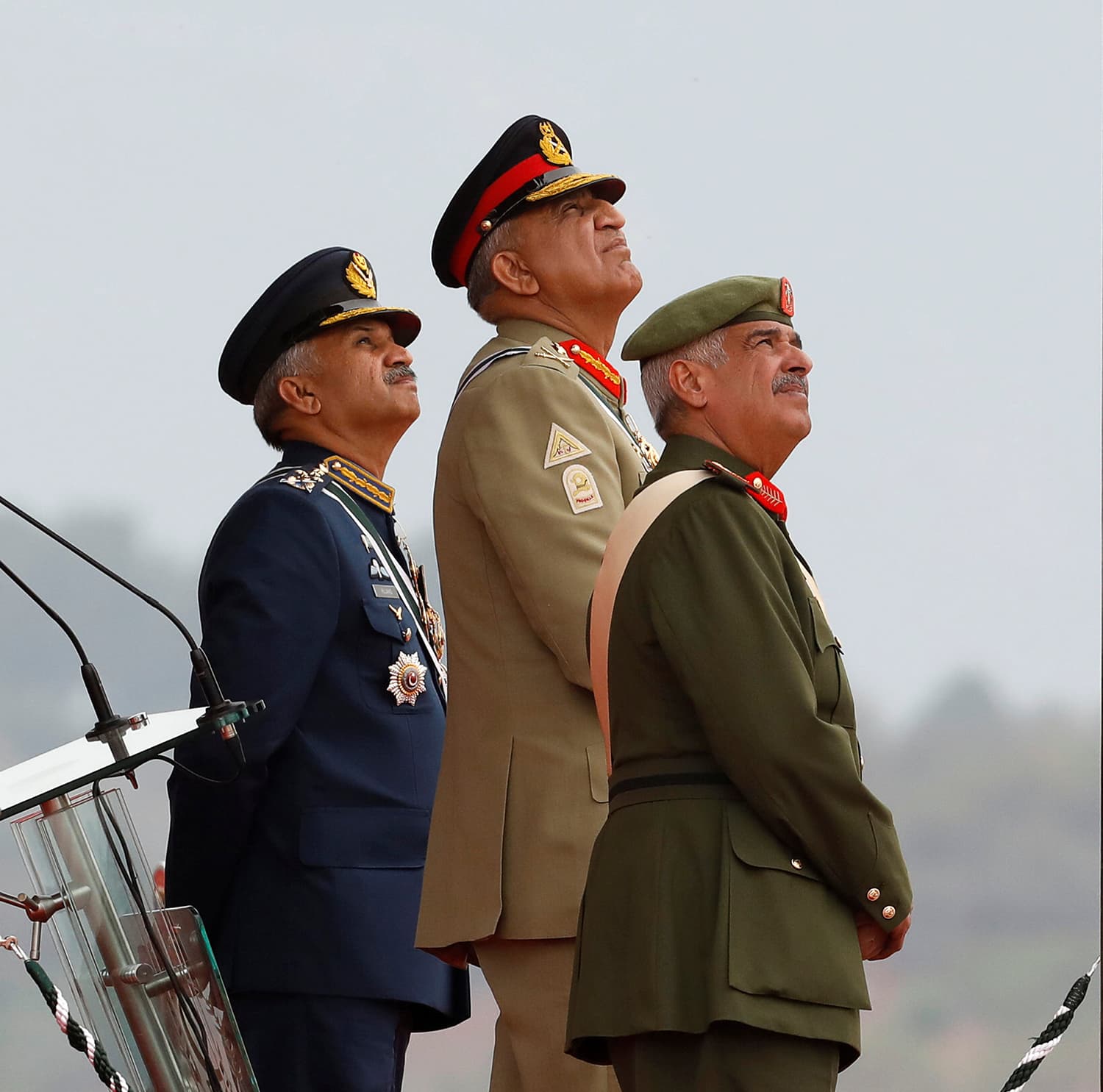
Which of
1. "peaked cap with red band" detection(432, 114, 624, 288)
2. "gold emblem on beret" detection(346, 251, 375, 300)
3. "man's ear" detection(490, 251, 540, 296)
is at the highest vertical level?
"peaked cap with red band" detection(432, 114, 624, 288)

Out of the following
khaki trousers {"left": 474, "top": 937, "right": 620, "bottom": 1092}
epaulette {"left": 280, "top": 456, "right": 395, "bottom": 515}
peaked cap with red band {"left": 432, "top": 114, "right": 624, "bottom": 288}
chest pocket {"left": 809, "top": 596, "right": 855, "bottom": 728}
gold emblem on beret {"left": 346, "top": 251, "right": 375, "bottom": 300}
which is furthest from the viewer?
gold emblem on beret {"left": 346, "top": 251, "right": 375, "bottom": 300}

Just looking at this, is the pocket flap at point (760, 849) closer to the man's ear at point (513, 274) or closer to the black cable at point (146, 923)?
the black cable at point (146, 923)

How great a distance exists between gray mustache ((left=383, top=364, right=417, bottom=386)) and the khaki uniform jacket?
591 mm

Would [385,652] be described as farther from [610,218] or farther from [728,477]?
[728,477]

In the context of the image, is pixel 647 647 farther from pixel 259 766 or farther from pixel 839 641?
pixel 259 766

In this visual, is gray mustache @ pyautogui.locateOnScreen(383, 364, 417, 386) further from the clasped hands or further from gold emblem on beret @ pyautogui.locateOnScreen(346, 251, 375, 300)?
the clasped hands

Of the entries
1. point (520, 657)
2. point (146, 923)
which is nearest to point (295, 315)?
point (520, 657)

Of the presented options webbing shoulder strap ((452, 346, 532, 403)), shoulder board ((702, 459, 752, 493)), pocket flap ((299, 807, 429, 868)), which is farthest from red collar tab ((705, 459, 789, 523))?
pocket flap ((299, 807, 429, 868))

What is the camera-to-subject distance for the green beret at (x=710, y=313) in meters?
2.58

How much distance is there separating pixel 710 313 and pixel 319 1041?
4.26ft

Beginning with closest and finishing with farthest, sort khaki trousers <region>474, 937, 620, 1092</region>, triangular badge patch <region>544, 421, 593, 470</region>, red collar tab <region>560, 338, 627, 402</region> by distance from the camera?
khaki trousers <region>474, 937, 620, 1092</region>
triangular badge patch <region>544, 421, 593, 470</region>
red collar tab <region>560, 338, 627, 402</region>

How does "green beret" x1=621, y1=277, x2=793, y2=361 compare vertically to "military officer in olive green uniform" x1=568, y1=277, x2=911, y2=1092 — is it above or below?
above

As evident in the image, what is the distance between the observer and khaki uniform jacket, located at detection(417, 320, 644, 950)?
2.71 meters

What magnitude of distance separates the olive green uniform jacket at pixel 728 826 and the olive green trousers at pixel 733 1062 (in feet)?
0.08
